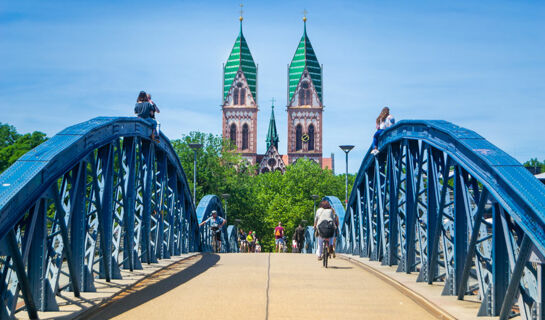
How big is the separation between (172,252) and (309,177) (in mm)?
69355

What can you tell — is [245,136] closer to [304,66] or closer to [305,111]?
[305,111]

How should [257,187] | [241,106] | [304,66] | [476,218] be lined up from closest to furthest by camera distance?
1. [476,218]
2. [257,187]
3. [241,106]
4. [304,66]

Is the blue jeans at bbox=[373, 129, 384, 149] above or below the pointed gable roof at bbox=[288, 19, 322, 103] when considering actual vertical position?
below

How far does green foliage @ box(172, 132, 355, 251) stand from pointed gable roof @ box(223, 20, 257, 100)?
35.5 m

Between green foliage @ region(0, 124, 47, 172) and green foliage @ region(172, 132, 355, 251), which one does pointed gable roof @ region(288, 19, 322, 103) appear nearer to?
green foliage @ region(172, 132, 355, 251)

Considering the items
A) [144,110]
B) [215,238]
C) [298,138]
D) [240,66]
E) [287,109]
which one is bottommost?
[215,238]

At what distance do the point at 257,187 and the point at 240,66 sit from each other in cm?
4242

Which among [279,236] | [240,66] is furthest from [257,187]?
[279,236]

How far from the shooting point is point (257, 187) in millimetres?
88750

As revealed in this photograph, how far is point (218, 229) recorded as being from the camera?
26.0m

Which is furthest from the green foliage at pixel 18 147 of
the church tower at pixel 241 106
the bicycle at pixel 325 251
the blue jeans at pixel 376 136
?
the church tower at pixel 241 106

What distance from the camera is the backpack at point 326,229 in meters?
14.8

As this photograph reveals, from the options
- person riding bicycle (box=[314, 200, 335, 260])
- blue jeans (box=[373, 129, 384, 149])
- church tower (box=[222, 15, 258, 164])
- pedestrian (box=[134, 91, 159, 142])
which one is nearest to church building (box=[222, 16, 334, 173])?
church tower (box=[222, 15, 258, 164])

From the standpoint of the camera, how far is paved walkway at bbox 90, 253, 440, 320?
7.68 metres
